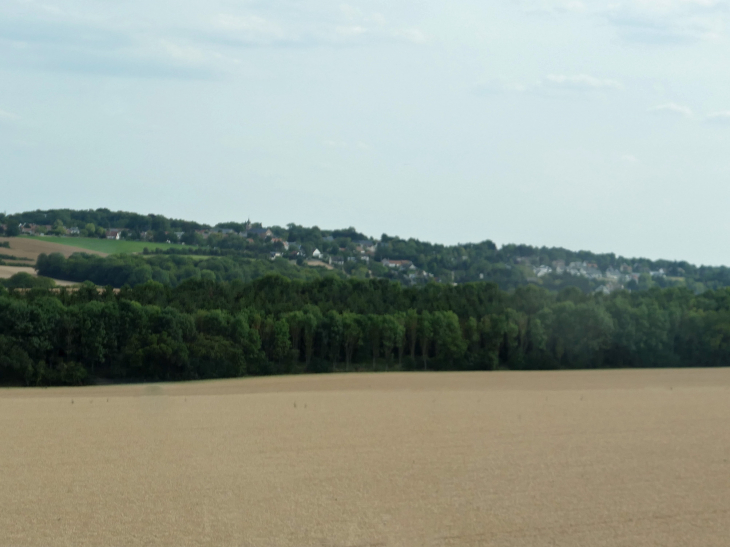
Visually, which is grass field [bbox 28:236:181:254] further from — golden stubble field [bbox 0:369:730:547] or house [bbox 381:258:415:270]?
golden stubble field [bbox 0:369:730:547]

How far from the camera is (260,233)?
569 ft

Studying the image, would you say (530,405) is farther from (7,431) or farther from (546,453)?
(7,431)

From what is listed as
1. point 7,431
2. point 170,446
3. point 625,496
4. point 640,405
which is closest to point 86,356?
point 7,431

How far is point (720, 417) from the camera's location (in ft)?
121

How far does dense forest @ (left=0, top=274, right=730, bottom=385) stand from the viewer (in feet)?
190

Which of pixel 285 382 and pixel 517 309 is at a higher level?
pixel 517 309

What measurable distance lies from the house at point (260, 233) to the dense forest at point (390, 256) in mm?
1342

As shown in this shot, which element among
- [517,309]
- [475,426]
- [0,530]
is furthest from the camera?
[517,309]

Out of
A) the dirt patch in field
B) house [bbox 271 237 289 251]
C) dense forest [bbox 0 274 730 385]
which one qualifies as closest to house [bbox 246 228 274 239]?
house [bbox 271 237 289 251]

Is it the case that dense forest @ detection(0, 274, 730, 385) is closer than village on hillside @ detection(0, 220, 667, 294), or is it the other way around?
dense forest @ detection(0, 274, 730, 385)

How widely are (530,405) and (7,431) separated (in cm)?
2393

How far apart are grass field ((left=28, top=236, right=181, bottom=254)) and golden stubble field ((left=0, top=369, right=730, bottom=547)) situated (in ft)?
276

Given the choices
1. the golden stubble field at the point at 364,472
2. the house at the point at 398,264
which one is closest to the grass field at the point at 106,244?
the house at the point at 398,264

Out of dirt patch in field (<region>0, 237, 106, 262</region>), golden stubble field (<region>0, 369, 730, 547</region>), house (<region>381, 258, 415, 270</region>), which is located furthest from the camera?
house (<region>381, 258, 415, 270</region>)
